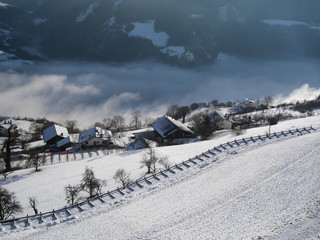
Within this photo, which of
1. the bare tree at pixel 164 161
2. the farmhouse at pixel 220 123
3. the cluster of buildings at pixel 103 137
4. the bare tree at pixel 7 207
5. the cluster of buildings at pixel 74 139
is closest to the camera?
the bare tree at pixel 7 207

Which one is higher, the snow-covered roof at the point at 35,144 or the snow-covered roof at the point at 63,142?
the snow-covered roof at the point at 63,142

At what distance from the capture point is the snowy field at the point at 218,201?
2209cm

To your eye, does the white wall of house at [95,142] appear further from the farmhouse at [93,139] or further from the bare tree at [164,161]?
the bare tree at [164,161]

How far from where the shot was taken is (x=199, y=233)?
21.9 m

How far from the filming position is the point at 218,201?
2694cm

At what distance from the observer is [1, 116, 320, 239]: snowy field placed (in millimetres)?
22094

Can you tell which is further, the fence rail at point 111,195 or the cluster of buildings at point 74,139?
the cluster of buildings at point 74,139

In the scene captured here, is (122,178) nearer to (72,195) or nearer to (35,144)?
(72,195)

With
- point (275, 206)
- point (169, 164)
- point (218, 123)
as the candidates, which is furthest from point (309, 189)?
point (218, 123)

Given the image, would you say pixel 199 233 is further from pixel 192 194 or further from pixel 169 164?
pixel 169 164

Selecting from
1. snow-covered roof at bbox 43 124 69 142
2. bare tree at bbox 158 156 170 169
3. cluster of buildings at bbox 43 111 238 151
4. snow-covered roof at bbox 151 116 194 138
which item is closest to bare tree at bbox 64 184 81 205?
bare tree at bbox 158 156 170 169

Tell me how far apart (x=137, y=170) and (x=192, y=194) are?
44.6ft

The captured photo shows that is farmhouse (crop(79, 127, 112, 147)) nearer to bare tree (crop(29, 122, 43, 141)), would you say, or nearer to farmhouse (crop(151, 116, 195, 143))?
farmhouse (crop(151, 116, 195, 143))

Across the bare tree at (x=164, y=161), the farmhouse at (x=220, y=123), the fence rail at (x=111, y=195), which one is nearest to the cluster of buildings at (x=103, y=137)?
the farmhouse at (x=220, y=123)
